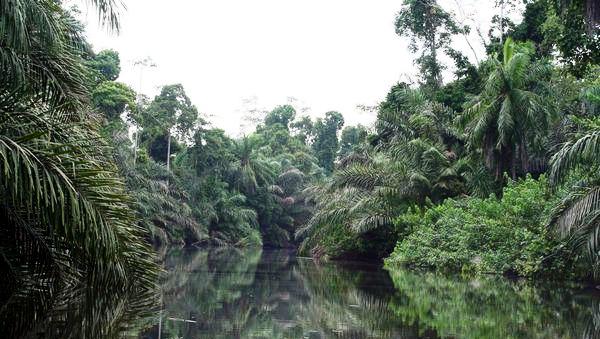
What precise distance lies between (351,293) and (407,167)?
39.9 ft

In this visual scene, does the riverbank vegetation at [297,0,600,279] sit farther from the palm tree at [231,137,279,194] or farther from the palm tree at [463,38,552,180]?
the palm tree at [231,137,279,194]

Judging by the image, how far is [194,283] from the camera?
11648mm

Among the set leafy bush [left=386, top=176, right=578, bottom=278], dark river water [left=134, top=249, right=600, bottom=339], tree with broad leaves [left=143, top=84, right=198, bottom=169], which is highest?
tree with broad leaves [left=143, top=84, right=198, bottom=169]

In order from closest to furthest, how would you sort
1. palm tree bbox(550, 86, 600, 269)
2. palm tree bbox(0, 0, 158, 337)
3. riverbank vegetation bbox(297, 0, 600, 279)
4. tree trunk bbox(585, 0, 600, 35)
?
palm tree bbox(0, 0, 158, 337) → tree trunk bbox(585, 0, 600, 35) → palm tree bbox(550, 86, 600, 269) → riverbank vegetation bbox(297, 0, 600, 279)

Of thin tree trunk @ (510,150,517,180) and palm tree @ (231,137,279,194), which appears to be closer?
thin tree trunk @ (510,150,517,180)

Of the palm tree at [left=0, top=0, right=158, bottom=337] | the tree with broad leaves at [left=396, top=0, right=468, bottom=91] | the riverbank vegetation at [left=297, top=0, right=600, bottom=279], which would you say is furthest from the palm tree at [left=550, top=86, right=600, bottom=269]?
the tree with broad leaves at [left=396, top=0, right=468, bottom=91]

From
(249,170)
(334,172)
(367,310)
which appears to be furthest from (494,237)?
(249,170)

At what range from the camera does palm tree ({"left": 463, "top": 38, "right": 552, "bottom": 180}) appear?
18375 millimetres

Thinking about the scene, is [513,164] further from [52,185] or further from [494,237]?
[52,185]

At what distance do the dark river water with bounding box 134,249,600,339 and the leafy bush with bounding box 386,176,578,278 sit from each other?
61.3 inches

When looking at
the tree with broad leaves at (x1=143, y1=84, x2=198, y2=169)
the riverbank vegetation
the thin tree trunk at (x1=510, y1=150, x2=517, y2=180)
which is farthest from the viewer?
the tree with broad leaves at (x1=143, y1=84, x2=198, y2=169)

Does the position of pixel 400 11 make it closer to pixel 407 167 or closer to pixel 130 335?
pixel 407 167

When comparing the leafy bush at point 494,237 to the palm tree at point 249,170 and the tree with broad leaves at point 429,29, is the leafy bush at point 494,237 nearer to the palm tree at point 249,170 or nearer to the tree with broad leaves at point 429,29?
the tree with broad leaves at point 429,29

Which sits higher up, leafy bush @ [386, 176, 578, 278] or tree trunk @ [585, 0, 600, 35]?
tree trunk @ [585, 0, 600, 35]
